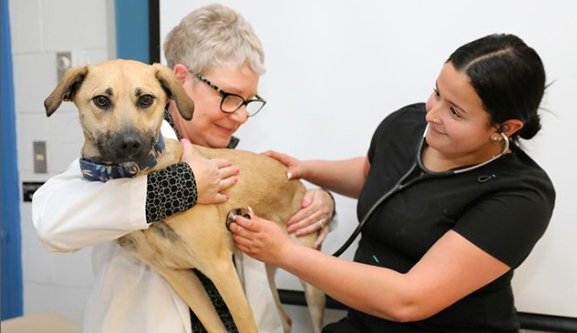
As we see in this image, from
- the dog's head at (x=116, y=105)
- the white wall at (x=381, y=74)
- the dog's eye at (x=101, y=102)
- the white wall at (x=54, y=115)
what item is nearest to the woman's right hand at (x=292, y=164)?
the white wall at (x=381, y=74)

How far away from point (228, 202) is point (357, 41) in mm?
807

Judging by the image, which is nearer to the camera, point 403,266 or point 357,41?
point 403,266

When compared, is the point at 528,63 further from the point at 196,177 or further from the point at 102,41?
the point at 102,41

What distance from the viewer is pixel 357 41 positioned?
1782 mm

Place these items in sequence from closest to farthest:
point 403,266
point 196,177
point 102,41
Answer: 1. point 196,177
2. point 403,266
3. point 102,41

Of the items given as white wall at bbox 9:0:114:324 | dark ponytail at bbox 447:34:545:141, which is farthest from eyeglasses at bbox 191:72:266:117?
white wall at bbox 9:0:114:324

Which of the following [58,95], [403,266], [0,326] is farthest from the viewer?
[0,326]

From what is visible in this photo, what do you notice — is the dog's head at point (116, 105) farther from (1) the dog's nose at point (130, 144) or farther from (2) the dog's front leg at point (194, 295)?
(2) the dog's front leg at point (194, 295)

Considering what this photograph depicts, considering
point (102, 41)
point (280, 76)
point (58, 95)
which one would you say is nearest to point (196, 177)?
point (58, 95)

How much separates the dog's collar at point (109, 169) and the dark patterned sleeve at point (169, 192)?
32 millimetres

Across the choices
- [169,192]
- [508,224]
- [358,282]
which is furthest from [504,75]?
[169,192]

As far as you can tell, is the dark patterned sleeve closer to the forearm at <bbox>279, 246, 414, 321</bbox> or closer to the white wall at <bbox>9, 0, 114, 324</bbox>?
the forearm at <bbox>279, 246, 414, 321</bbox>

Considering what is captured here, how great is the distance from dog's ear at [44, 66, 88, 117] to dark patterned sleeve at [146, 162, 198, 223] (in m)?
0.26

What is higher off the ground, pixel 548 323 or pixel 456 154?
pixel 456 154
